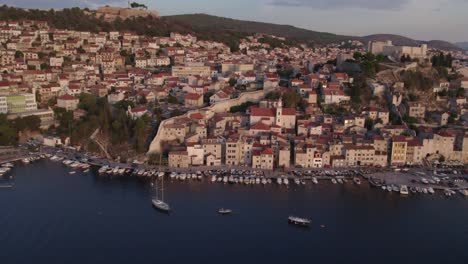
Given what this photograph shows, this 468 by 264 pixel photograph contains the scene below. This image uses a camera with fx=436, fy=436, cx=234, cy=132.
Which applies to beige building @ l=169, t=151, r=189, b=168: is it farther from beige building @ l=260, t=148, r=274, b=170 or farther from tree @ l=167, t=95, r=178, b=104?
tree @ l=167, t=95, r=178, b=104

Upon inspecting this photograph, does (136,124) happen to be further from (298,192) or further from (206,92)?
(298,192)

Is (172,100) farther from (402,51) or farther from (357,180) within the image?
(402,51)

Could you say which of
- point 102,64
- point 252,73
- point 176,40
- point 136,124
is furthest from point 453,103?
point 176,40

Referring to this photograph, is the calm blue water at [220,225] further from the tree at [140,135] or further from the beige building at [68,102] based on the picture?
the beige building at [68,102]

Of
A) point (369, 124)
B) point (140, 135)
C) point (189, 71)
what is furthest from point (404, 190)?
point (189, 71)

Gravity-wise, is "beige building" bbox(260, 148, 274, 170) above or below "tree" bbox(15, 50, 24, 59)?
below

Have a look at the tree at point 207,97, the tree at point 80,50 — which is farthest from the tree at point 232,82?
the tree at point 80,50

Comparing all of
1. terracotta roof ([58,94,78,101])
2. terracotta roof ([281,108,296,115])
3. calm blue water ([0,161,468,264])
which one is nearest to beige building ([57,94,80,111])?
terracotta roof ([58,94,78,101])

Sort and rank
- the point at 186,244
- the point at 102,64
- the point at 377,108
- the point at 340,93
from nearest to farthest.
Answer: the point at 186,244 < the point at 377,108 < the point at 340,93 < the point at 102,64
